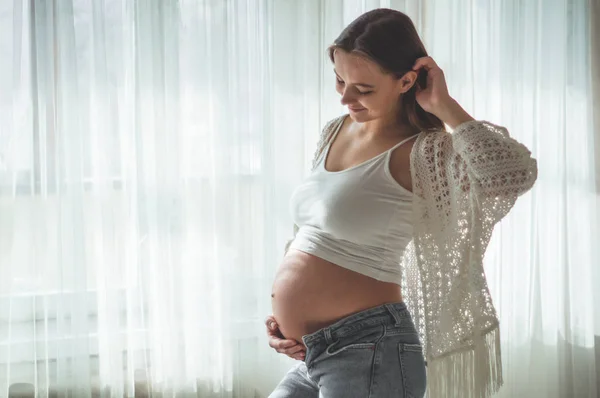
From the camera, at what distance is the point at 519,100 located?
264 cm

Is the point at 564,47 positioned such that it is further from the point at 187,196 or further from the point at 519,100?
the point at 187,196

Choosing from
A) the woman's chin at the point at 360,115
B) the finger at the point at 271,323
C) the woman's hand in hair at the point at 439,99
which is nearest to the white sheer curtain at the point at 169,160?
the finger at the point at 271,323

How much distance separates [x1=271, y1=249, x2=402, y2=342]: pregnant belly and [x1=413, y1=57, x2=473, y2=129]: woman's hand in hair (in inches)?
13.7

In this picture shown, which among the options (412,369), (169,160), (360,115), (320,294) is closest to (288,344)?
(320,294)

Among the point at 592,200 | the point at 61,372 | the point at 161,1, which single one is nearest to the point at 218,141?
the point at 161,1

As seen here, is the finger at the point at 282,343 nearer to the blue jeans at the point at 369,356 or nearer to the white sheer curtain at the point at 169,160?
the blue jeans at the point at 369,356

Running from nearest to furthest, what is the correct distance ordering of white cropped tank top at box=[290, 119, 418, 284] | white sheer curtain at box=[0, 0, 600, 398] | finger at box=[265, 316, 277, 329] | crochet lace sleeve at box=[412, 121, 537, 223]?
1. crochet lace sleeve at box=[412, 121, 537, 223]
2. white cropped tank top at box=[290, 119, 418, 284]
3. finger at box=[265, 316, 277, 329]
4. white sheer curtain at box=[0, 0, 600, 398]

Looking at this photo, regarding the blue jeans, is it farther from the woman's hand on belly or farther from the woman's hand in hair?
the woman's hand in hair

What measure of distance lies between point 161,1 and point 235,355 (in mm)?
1179

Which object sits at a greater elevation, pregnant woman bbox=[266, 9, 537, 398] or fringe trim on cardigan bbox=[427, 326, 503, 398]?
pregnant woman bbox=[266, 9, 537, 398]

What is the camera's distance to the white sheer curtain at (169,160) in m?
2.24

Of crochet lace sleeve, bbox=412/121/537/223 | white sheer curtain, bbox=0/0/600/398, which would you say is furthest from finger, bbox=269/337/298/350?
white sheer curtain, bbox=0/0/600/398

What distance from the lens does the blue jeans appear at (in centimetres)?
138

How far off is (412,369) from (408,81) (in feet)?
1.82
